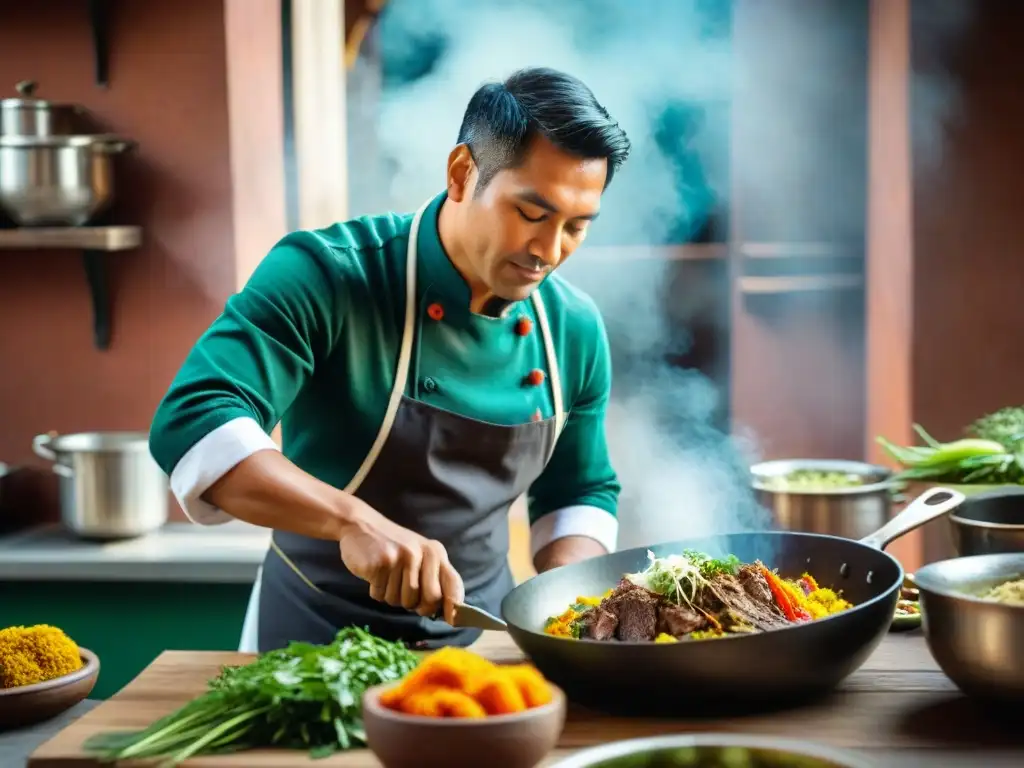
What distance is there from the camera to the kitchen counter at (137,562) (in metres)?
3.34

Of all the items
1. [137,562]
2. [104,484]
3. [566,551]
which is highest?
[566,551]

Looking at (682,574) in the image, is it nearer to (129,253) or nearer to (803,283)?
(129,253)

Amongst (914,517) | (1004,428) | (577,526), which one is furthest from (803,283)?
(914,517)

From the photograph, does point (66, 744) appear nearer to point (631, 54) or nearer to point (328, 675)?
point (328, 675)

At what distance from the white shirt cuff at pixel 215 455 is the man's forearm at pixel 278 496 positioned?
0.04 ft

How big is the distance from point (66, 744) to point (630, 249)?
4.31 m

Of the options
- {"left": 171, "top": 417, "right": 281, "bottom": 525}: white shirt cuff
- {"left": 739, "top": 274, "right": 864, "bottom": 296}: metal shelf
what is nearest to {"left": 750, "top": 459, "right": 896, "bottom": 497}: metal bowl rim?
{"left": 171, "top": 417, "right": 281, "bottom": 525}: white shirt cuff

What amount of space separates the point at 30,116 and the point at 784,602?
2.70 meters

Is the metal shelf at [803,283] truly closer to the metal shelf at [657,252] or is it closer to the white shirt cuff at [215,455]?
the metal shelf at [657,252]

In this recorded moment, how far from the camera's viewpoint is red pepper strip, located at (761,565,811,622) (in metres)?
1.63

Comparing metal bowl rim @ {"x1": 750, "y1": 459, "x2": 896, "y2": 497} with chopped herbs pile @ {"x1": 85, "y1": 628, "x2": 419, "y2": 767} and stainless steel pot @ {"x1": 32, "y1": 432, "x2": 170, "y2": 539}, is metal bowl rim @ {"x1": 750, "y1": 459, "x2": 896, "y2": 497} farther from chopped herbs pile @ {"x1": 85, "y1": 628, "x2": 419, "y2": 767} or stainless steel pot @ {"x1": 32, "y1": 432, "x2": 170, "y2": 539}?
stainless steel pot @ {"x1": 32, "y1": 432, "x2": 170, "y2": 539}

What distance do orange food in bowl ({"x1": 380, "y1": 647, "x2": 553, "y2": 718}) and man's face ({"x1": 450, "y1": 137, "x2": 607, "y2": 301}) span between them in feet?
2.98

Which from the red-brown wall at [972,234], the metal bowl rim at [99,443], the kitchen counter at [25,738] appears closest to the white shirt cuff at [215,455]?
the kitchen counter at [25,738]

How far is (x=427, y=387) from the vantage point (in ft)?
7.28
